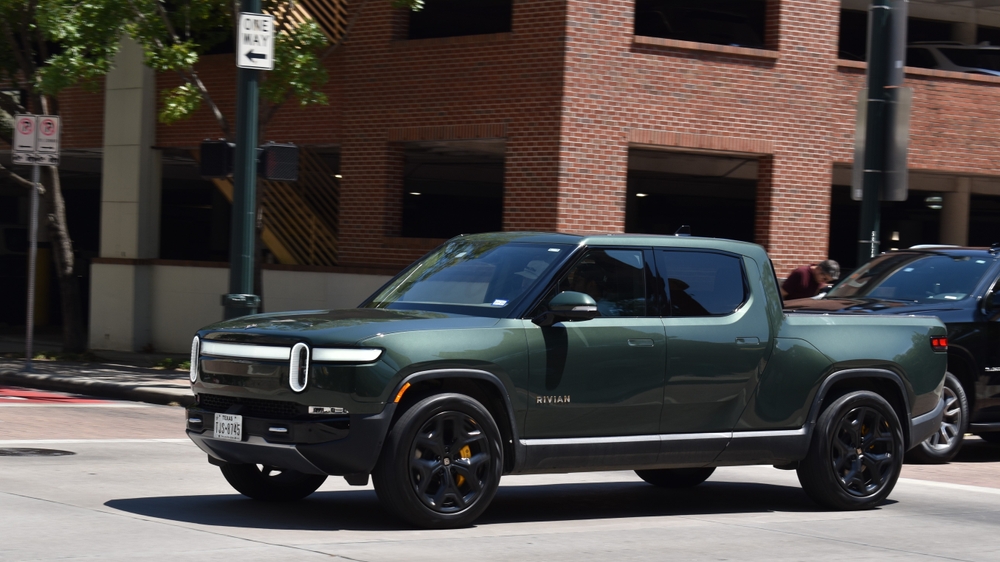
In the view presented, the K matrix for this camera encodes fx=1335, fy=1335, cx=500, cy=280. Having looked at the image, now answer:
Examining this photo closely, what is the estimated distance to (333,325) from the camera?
7.48 metres

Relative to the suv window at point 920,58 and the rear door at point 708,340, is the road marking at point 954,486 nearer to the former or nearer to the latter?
the rear door at point 708,340

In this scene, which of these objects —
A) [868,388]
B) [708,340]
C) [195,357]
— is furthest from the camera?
[868,388]

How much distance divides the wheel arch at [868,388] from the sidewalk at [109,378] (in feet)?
28.1

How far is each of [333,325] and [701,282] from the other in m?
2.53

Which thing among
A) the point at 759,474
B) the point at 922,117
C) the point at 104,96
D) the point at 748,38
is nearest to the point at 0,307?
the point at 104,96

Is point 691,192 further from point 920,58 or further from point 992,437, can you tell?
point 992,437

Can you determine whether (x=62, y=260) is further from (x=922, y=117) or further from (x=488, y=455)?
(x=488, y=455)

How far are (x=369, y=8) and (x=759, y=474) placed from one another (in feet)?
39.2

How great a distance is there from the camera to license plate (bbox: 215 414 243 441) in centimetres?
750

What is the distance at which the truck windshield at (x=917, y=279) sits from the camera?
12617 mm

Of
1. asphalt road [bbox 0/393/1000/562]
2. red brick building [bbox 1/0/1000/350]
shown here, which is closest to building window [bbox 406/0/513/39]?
red brick building [bbox 1/0/1000/350]

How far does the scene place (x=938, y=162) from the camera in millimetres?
21406

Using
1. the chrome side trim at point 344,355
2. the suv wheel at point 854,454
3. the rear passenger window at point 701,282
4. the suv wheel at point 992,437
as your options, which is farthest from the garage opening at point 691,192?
the chrome side trim at point 344,355

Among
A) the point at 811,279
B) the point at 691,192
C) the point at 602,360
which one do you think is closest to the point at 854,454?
the point at 602,360
